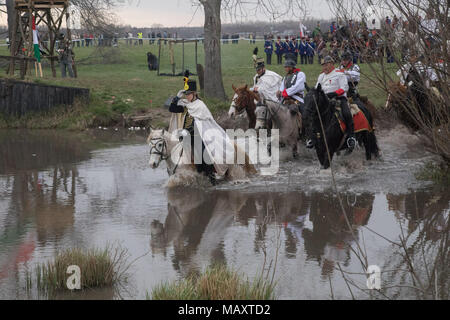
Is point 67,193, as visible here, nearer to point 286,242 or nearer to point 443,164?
point 286,242

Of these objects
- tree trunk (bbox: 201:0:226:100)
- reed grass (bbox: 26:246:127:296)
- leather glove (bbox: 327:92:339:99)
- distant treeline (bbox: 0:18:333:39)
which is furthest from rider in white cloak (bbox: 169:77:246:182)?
distant treeline (bbox: 0:18:333:39)

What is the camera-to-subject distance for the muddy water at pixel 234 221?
8.12 m

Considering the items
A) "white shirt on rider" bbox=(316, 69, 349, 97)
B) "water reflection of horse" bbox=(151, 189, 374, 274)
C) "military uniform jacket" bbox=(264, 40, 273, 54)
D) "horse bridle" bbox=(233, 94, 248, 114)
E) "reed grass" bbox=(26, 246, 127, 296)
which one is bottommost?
"water reflection of horse" bbox=(151, 189, 374, 274)

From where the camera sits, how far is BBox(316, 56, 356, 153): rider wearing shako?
1441 cm

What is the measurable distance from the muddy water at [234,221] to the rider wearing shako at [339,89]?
882 millimetres

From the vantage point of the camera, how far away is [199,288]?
6.94 meters

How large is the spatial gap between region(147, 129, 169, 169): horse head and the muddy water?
0.70 metres

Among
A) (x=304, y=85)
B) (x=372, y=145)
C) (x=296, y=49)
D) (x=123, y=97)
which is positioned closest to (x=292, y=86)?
(x=304, y=85)

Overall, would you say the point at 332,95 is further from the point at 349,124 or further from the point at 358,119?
the point at 358,119

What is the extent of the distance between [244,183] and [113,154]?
589cm

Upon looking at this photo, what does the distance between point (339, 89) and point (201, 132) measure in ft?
11.2

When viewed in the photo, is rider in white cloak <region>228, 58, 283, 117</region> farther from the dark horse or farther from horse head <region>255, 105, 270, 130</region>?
the dark horse

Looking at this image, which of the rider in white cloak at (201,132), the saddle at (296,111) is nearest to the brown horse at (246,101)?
the saddle at (296,111)

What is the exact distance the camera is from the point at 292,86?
16500 millimetres
